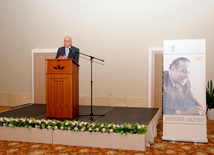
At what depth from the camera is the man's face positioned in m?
3.99

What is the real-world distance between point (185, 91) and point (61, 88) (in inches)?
78.2

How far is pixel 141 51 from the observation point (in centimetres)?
661

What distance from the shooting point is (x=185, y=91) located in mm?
3990

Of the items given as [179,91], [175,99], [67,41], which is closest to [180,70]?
[179,91]

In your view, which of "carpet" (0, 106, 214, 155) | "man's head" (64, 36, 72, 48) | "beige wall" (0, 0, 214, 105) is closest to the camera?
"carpet" (0, 106, 214, 155)

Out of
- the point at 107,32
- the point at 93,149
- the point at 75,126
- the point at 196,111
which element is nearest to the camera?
the point at 93,149

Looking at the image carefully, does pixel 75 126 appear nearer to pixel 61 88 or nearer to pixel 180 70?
pixel 61 88

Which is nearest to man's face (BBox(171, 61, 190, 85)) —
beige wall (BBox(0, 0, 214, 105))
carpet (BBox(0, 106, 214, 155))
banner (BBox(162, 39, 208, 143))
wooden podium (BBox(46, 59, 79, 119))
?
banner (BBox(162, 39, 208, 143))

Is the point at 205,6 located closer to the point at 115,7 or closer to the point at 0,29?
the point at 115,7

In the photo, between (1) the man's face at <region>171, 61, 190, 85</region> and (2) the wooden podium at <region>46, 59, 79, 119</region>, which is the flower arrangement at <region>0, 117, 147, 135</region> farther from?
(1) the man's face at <region>171, 61, 190, 85</region>

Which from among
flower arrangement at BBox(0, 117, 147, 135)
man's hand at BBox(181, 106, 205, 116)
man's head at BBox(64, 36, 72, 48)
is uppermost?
man's head at BBox(64, 36, 72, 48)

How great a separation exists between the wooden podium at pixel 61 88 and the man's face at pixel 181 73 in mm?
1622

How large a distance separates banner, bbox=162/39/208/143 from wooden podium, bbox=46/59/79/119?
1509 mm

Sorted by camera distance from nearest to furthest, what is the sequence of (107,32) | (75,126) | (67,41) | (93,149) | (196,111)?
1. (93,149)
2. (75,126)
3. (196,111)
4. (67,41)
5. (107,32)
